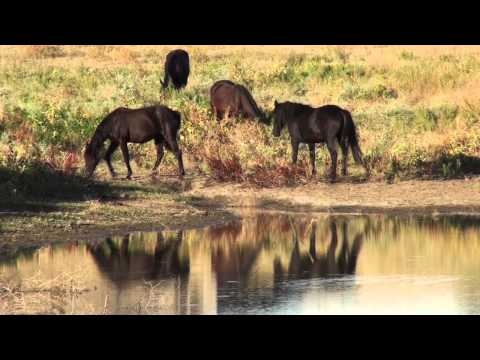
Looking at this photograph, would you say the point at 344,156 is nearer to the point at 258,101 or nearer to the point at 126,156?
the point at 126,156

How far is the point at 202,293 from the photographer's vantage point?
11680 mm

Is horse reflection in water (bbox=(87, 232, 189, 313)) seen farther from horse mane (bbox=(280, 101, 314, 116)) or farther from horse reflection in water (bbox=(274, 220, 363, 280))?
horse mane (bbox=(280, 101, 314, 116))

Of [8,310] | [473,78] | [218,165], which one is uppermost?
[473,78]

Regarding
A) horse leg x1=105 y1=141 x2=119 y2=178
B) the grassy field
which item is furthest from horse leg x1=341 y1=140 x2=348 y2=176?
horse leg x1=105 y1=141 x2=119 y2=178

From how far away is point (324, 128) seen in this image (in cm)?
1986

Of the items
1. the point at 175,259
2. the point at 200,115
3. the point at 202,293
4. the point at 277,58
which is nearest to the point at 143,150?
the point at 200,115

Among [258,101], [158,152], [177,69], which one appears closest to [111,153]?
[158,152]

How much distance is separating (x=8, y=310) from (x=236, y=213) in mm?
7138

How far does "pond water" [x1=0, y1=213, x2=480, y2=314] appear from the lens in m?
11.1

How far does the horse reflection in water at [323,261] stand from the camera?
13055 mm

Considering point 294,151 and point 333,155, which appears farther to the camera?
point 294,151

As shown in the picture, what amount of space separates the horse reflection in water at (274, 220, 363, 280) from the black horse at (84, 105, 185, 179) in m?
5.39

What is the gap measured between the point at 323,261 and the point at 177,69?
56.8 ft

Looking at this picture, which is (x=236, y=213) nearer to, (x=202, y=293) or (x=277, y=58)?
(x=202, y=293)
